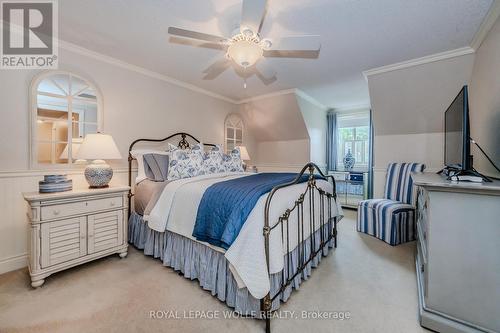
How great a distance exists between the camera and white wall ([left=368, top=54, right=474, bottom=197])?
2.83 metres

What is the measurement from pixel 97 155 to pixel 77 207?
21.8 inches

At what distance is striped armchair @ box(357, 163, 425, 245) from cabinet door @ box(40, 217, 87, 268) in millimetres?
3611

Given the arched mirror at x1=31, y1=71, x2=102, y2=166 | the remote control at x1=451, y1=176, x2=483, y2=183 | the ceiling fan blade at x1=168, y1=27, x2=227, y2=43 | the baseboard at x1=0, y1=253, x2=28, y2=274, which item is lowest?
the baseboard at x1=0, y1=253, x2=28, y2=274

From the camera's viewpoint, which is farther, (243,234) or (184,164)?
(184,164)

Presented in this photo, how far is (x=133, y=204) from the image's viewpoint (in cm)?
299

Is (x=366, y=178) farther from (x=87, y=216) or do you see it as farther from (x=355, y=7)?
(x=87, y=216)

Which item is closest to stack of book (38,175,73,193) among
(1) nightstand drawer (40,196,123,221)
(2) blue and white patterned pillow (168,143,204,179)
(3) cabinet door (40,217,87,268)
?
(1) nightstand drawer (40,196,123,221)

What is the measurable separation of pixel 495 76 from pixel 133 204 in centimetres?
427

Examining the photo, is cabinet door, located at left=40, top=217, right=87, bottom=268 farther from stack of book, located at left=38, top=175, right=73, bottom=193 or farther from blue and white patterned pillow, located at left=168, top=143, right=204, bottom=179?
blue and white patterned pillow, located at left=168, top=143, right=204, bottom=179

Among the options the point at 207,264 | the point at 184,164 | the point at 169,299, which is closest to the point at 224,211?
the point at 207,264

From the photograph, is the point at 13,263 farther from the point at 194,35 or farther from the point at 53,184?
the point at 194,35

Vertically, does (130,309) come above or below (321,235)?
below

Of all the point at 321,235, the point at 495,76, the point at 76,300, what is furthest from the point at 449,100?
the point at 76,300

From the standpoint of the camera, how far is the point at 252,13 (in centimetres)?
161
